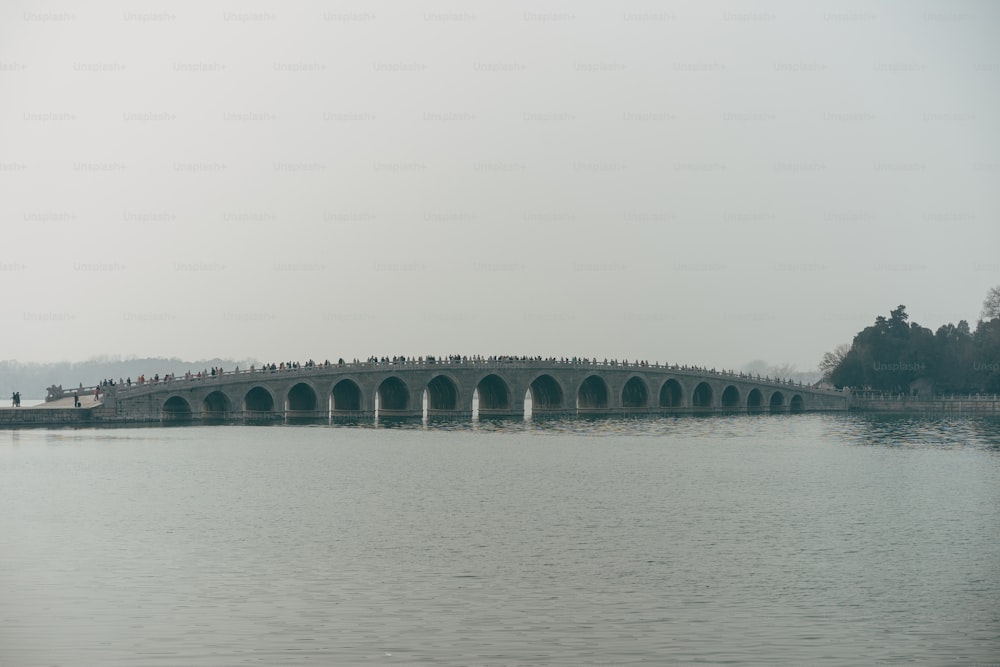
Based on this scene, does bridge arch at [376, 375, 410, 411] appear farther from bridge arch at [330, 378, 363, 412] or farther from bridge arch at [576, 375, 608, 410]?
bridge arch at [576, 375, 608, 410]

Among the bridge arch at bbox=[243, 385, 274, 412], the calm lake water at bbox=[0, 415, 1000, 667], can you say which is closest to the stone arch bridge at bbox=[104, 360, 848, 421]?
the bridge arch at bbox=[243, 385, 274, 412]

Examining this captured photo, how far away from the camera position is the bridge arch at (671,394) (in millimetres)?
129625

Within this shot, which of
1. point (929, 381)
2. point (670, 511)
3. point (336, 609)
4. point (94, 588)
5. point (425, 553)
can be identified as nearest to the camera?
point (336, 609)

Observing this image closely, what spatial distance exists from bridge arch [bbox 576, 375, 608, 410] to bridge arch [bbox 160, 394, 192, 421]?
48005mm

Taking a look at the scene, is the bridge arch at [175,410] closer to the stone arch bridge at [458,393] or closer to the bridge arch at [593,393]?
the stone arch bridge at [458,393]

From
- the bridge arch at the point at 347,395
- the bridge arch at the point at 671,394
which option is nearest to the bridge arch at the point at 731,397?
the bridge arch at the point at 671,394

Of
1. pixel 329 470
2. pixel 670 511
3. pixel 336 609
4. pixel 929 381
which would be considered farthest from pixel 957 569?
pixel 929 381

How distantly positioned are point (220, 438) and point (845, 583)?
4879 centimetres

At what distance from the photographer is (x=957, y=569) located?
23922 millimetres

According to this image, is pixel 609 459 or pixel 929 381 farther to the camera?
pixel 929 381

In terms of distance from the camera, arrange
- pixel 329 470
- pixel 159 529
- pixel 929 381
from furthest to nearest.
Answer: pixel 929 381 → pixel 329 470 → pixel 159 529

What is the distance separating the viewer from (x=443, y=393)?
10925 centimetres

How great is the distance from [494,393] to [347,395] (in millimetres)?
20934

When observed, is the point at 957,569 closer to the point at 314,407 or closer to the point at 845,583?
the point at 845,583
